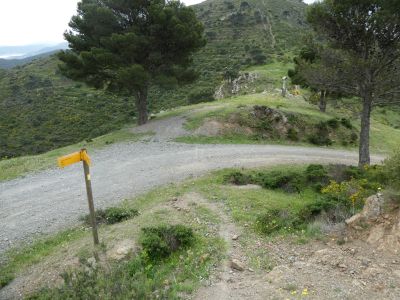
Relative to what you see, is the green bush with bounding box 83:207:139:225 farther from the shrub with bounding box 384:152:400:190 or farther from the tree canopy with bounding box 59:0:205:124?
the tree canopy with bounding box 59:0:205:124

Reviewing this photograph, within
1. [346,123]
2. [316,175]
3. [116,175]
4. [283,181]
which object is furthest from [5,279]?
[346,123]

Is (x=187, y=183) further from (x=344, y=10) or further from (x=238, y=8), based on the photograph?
(x=238, y=8)

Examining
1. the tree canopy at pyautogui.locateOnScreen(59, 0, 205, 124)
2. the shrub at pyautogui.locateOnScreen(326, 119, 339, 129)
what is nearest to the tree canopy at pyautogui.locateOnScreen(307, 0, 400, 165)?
the shrub at pyautogui.locateOnScreen(326, 119, 339, 129)

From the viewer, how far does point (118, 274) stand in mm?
6426

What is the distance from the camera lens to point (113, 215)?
1024cm

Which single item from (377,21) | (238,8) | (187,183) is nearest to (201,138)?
(187,183)

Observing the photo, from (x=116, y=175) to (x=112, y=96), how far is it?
36.9 metres

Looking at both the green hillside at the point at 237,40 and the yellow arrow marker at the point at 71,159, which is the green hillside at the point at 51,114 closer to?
the green hillside at the point at 237,40

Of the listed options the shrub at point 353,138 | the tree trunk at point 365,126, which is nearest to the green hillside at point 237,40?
the shrub at point 353,138

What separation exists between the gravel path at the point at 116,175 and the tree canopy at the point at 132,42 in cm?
399

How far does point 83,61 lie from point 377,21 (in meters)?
14.9

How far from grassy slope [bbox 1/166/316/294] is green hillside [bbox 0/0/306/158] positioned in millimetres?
12283

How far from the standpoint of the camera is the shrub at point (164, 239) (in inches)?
316

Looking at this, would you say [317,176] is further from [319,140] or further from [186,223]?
[319,140]
